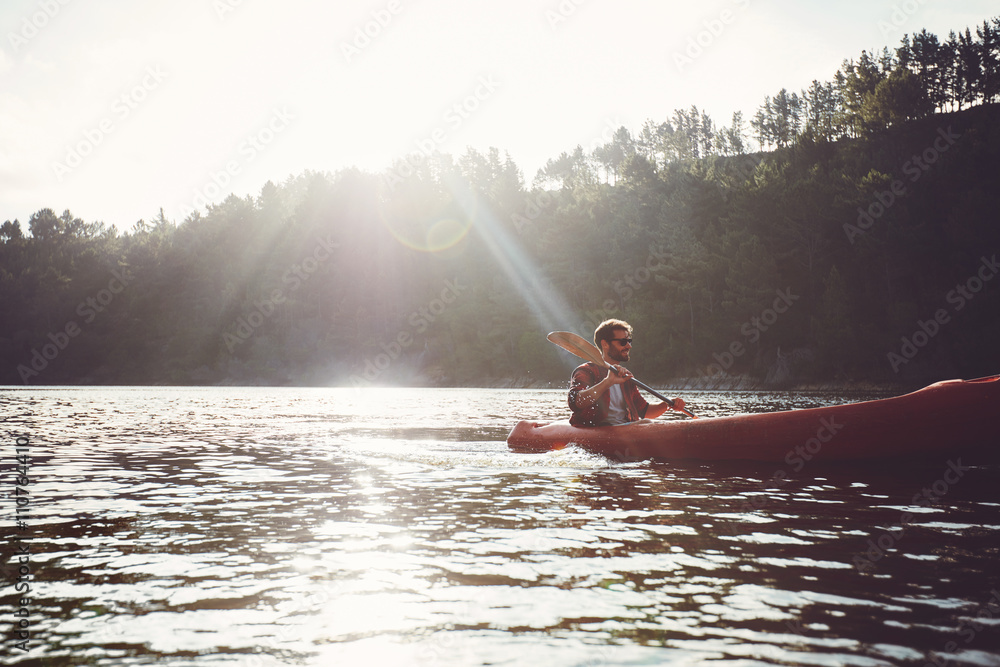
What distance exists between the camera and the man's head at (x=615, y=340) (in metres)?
9.60

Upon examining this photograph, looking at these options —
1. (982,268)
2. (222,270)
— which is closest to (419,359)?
(222,270)

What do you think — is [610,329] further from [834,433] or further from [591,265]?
[591,265]

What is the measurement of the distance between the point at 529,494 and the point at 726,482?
224cm

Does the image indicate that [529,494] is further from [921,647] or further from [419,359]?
[419,359]

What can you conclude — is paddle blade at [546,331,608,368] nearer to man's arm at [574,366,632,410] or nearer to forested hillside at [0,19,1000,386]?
man's arm at [574,366,632,410]

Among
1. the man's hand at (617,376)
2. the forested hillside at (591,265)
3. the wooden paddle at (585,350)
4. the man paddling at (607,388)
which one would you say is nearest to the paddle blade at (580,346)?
the wooden paddle at (585,350)

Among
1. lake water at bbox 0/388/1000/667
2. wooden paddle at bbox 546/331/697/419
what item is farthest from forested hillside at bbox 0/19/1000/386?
lake water at bbox 0/388/1000/667

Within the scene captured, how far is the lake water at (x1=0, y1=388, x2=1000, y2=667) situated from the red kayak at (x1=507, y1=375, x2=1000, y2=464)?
31 centimetres

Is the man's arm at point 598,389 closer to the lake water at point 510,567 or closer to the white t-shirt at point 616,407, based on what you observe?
the white t-shirt at point 616,407

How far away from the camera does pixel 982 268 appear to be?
131 ft

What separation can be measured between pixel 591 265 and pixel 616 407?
5529 centimetres

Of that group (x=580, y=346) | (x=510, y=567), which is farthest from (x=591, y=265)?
(x=510, y=567)

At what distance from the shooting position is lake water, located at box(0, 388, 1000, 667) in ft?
9.93

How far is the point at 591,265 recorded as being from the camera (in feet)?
212
